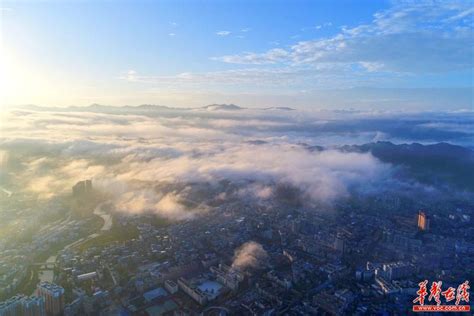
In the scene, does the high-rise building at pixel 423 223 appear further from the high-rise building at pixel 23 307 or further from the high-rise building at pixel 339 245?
the high-rise building at pixel 23 307

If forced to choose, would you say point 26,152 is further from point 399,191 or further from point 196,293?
point 399,191

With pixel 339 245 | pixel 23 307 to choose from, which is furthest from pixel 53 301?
pixel 339 245

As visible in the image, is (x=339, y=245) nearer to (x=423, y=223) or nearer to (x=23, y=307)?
(x=423, y=223)

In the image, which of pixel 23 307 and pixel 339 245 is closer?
pixel 23 307

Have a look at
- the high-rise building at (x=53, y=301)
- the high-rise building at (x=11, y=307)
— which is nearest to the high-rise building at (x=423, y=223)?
the high-rise building at (x=53, y=301)

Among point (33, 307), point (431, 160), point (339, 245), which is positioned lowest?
point (33, 307)

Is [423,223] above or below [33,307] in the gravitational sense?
above

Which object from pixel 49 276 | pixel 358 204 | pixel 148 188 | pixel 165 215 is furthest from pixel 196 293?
pixel 358 204

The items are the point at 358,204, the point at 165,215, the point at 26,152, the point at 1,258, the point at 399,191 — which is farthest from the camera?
the point at 26,152

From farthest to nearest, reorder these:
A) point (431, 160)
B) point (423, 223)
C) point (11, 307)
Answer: point (431, 160), point (423, 223), point (11, 307)

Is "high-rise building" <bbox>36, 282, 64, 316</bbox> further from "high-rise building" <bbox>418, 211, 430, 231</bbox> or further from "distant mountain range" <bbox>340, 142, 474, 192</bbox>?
"distant mountain range" <bbox>340, 142, 474, 192</bbox>

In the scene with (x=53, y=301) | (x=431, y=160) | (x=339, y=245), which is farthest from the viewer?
(x=431, y=160)
